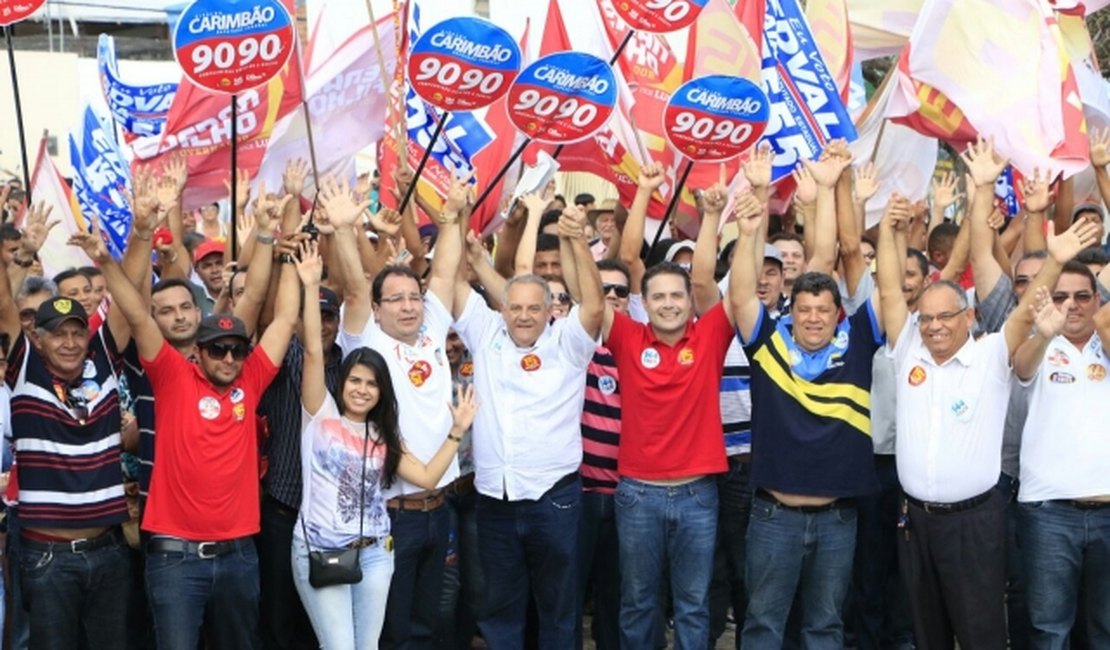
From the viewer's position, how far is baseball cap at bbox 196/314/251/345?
688cm

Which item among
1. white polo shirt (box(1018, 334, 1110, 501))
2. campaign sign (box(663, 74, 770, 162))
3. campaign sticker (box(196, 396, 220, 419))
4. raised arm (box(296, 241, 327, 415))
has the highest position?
campaign sign (box(663, 74, 770, 162))

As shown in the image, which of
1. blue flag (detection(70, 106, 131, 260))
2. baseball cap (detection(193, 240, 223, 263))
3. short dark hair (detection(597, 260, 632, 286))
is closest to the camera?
short dark hair (detection(597, 260, 632, 286))

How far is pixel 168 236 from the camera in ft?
30.7

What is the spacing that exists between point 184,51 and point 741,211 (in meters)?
2.96

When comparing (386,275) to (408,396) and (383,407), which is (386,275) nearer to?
(408,396)

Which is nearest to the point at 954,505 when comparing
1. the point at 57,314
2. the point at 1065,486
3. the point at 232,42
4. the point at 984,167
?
the point at 1065,486

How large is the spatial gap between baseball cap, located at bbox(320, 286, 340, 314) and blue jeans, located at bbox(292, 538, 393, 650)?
3.77 feet

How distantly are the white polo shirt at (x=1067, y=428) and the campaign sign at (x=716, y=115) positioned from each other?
236 centimetres

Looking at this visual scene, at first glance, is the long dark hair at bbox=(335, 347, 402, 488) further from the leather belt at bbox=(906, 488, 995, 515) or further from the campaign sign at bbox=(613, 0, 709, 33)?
the campaign sign at bbox=(613, 0, 709, 33)

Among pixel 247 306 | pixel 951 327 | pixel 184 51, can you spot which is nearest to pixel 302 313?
pixel 247 306

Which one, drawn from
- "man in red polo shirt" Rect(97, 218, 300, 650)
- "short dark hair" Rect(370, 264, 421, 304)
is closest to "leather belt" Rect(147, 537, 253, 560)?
"man in red polo shirt" Rect(97, 218, 300, 650)

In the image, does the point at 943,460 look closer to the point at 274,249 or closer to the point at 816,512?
the point at 816,512

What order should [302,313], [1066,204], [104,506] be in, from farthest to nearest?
[1066,204] → [302,313] → [104,506]

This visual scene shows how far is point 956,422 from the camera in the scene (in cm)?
740
